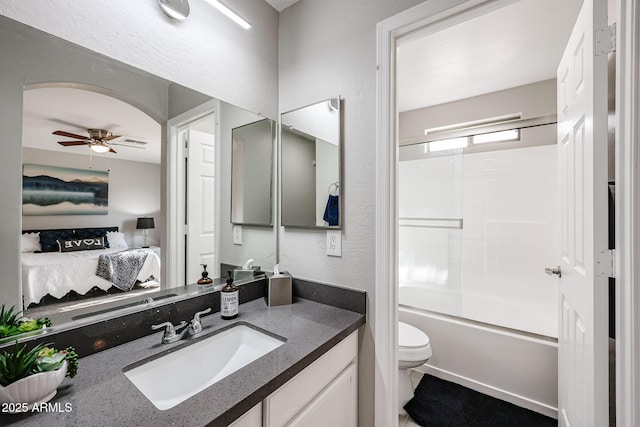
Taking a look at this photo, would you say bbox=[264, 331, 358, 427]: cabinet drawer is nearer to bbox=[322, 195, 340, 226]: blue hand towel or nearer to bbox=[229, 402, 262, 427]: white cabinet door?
A: bbox=[229, 402, 262, 427]: white cabinet door

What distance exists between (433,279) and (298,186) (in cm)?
192

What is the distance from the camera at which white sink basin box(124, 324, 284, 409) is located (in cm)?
82

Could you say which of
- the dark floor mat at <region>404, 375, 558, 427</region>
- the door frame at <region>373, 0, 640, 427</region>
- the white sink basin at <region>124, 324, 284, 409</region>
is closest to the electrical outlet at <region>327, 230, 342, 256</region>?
the door frame at <region>373, 0, 640, 427</region>

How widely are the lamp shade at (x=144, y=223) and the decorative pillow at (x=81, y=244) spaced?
0.42 feet

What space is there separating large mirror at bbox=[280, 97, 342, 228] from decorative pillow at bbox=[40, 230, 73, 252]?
3.00 feet

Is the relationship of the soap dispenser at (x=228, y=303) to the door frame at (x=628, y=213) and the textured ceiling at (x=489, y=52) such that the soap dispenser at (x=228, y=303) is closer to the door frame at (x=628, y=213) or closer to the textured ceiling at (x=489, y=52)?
the door frame at (x=628, y=213)

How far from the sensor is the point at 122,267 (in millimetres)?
1007

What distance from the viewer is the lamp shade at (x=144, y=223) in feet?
3.46

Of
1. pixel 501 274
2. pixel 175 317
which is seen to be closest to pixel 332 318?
pixel 175 317

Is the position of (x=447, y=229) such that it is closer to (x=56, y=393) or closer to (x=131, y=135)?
(x=131, y=135)

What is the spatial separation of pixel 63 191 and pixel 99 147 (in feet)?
0.65

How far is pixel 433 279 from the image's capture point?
8.82 feet

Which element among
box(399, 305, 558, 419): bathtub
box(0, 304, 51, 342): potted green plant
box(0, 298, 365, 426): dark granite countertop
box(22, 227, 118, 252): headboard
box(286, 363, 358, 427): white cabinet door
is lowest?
box(399, 305, 558, 419): bathtub

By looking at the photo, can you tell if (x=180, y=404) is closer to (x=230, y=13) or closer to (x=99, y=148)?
(x=99, y=148)
